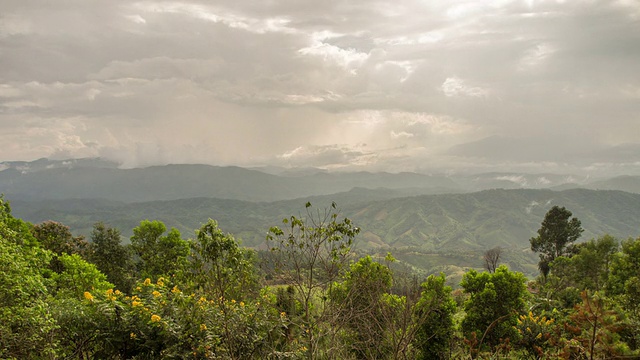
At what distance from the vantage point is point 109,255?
35000 millimetres

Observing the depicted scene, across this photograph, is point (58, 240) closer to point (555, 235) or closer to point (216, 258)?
point (216, 258)

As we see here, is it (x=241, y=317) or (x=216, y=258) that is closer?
(x=241, y=317)

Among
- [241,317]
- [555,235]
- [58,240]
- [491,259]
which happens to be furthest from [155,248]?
[555,235]

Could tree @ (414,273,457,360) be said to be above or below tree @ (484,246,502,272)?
above

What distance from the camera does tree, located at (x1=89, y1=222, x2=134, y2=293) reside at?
113 feet

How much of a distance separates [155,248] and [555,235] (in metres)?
56.2

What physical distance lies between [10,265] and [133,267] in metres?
31.2

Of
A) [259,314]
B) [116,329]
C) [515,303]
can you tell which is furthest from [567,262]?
[116,329]

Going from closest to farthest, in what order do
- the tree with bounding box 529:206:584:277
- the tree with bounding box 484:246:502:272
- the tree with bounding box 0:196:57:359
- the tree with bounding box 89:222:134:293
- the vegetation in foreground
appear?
1. the vegetation in foreground
2. the tree with bounding box 0:196:57:359
3. the tree with bounding box 89:222:134:293
4. the tree with bounding box 484:246:502:272
5. the tree with bounding box 529:206:584:277

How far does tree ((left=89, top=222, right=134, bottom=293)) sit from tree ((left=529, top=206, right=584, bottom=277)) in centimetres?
5702

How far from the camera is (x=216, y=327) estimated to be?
7.77 metres

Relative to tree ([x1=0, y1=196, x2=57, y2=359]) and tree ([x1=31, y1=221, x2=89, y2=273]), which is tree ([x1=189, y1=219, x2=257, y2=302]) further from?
tree ([x1=31, y1=221, x2=89, y2=273])

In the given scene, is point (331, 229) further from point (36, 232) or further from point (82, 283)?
point (36, 232)

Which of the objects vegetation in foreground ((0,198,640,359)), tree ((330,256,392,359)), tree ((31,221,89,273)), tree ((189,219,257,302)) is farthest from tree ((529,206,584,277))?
tree ((31,221,89,273))
